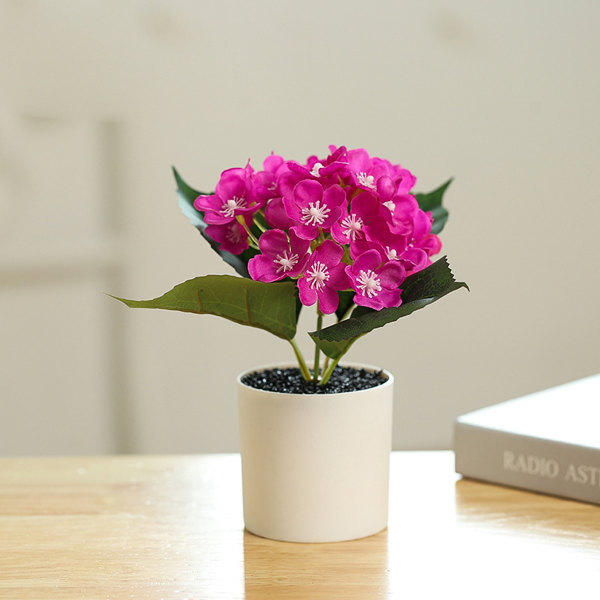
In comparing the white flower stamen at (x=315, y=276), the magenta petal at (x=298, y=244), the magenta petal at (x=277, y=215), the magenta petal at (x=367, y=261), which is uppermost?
the magenta petal at (x=277, y=215)

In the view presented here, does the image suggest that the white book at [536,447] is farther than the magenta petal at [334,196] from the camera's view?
Yes

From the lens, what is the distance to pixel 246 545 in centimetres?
68

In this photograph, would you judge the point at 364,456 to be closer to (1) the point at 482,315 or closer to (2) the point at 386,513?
(2) the point at 386,513

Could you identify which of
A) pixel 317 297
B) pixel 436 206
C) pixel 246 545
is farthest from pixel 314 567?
pixel 436 206

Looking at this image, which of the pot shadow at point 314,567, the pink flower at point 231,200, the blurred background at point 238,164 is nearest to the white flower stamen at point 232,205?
the pink flower at point 231,200

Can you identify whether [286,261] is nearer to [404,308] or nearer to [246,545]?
[404,308]

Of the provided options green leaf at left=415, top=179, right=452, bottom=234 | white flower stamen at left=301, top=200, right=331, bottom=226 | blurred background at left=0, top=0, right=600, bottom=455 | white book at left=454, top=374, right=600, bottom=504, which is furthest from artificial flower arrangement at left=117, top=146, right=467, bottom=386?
blurred background at left=0, top=0, right=600, bottom=455

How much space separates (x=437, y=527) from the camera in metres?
0.72

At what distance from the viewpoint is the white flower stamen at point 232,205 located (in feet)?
2.10

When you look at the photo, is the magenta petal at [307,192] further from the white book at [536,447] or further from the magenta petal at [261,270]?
the white book at [536,447]

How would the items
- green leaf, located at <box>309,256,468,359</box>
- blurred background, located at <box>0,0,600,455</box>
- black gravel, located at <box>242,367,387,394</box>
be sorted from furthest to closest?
blurred background, located at <box>0,0,600,455</box>, black gravel, located at <box>242,367,387,394</box>, green leaf, located at <box>309,256,468,359</box>

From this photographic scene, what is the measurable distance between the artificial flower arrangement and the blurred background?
1389mm

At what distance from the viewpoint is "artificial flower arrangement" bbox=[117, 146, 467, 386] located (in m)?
0.60

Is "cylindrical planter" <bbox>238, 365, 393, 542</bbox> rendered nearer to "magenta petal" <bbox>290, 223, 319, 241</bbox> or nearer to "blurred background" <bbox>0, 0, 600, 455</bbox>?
"magenta petal" <bbox>290, 223, 319, 241</bbox>
